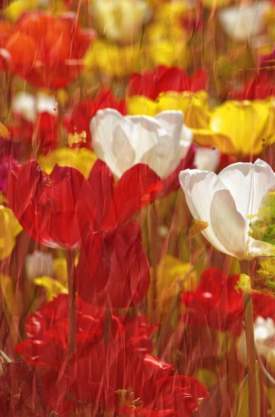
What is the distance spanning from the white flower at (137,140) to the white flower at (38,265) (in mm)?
45

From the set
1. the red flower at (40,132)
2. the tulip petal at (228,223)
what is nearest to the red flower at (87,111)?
the red flower at (40,132)

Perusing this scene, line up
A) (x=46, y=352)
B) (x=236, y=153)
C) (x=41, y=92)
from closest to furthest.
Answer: (x=46, y=352) < (x=236, y=153) < (x=41, y=92)

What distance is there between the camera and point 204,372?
335mm

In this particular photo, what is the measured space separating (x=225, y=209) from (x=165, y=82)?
0.49ft

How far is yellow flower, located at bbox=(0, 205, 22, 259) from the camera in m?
0.36

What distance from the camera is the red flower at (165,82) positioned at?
1.44ft

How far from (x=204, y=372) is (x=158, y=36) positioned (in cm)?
27

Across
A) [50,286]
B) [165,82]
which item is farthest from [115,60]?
[50,286]

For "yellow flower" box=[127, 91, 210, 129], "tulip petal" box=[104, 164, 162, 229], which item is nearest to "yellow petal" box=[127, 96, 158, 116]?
"yellow flower" box=[127, 91, 210, 129]

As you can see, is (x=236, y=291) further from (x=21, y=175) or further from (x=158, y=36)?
(x=158, y=36)

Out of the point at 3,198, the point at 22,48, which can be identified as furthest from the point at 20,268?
the point at 22,48

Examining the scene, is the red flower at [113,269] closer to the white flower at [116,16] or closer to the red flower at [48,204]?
the red flower at [48,204]

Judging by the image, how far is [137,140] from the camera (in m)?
0.39

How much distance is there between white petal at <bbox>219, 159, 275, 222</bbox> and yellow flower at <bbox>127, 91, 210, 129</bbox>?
105mm
